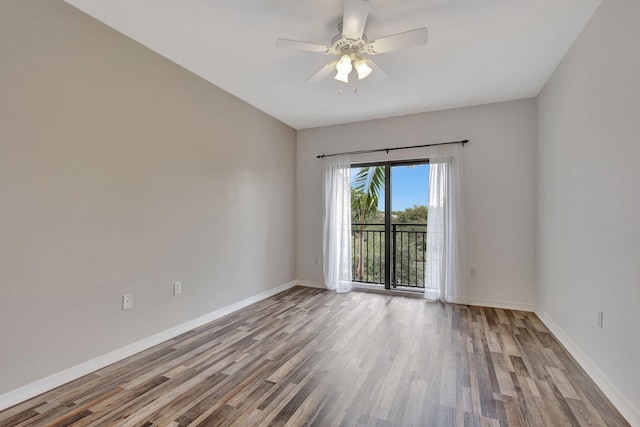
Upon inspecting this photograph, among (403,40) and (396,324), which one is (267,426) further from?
(403,40)

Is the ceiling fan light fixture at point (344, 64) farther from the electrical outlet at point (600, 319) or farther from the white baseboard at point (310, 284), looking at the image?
the white baseboard at point (310, 284)

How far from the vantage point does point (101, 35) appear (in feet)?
7.36

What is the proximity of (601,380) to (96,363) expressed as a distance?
3.62 meters

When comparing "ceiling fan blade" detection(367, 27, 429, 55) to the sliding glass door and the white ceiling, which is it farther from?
the sliding glass door

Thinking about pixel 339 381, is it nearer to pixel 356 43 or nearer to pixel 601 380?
pixel 601 380

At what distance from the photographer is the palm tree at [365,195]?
4.62 meters

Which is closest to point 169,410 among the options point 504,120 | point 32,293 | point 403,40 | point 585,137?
point 32,293

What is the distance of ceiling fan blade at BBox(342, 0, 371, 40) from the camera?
5.89 ft

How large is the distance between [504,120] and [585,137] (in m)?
1.60

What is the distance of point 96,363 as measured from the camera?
2191 millimetres

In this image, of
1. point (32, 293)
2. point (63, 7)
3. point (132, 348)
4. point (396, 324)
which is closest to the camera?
point (32, 293)

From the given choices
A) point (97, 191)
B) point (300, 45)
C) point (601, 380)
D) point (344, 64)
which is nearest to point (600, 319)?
point (601, 380)

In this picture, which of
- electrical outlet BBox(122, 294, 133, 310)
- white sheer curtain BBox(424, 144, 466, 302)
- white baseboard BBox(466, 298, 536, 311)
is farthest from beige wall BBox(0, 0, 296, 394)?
white baseboard BBox(466, 298, 536, 311)

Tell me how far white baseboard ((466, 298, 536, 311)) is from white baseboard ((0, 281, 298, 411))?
313cm
